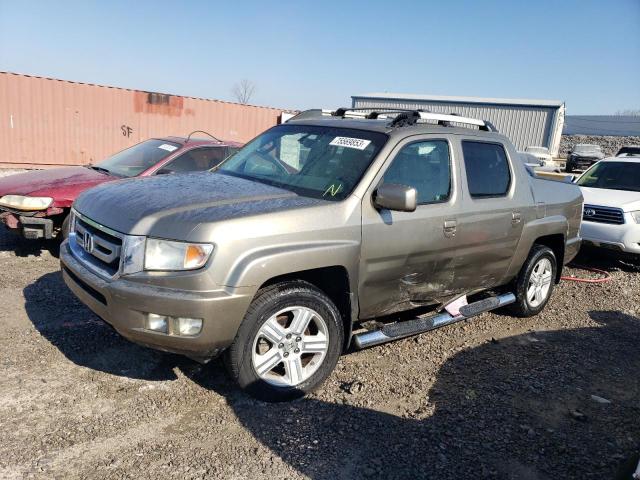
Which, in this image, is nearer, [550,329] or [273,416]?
[273,416]

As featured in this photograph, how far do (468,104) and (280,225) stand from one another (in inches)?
1505

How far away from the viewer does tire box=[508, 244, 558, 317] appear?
523 cm

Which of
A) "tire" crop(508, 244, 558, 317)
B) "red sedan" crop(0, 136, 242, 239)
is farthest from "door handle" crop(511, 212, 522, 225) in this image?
"red sedan" crop(0, 136, 242, 239)

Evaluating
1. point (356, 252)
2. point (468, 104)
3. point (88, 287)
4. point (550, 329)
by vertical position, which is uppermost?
point (468, 104)

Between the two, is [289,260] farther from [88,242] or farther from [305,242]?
[88,242]

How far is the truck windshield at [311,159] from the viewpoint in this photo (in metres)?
3.61

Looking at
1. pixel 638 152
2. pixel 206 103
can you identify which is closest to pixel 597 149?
pixel 638 152

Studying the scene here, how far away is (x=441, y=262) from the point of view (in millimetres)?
4039

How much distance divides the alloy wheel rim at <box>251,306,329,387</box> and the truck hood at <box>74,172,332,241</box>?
0.72 meters

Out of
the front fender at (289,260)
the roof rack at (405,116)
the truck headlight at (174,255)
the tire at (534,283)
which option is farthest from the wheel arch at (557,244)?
the truck headlight at (174,255)

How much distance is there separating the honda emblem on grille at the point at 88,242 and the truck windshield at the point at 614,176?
327 inches

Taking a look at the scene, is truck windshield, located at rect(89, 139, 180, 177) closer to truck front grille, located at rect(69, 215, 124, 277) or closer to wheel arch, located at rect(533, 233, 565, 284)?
truck front grille, located at rect(69, 215, 124, 277)

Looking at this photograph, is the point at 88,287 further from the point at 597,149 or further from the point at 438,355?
the point at 597,149

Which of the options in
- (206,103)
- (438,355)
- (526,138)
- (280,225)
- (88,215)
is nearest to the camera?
(280,225)
